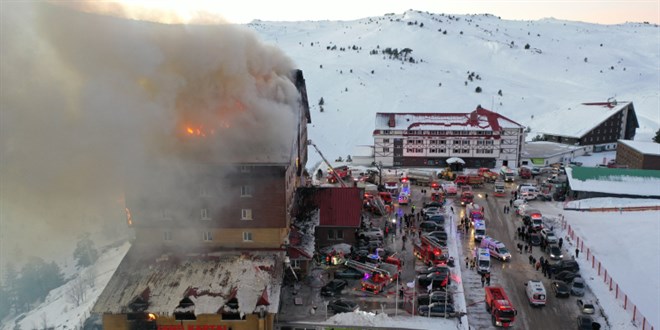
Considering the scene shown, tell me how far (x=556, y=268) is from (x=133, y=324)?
22328 mm

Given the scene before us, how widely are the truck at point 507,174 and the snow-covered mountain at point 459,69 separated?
93.4 ft

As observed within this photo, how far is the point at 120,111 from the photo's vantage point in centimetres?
2400

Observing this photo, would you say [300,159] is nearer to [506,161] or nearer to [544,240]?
[544,240]

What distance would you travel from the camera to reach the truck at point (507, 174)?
5080cm

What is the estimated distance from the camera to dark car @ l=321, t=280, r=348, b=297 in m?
26.3

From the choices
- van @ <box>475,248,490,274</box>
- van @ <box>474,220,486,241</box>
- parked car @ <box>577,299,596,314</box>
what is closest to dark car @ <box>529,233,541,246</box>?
van @ <box>474,220,486,241</box>

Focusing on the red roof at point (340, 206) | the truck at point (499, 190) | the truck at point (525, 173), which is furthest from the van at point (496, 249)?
the truck at point (525, 173)

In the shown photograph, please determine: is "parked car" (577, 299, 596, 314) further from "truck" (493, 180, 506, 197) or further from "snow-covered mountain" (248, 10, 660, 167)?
"snow-covered mountain" (248, 10, 660, 167)

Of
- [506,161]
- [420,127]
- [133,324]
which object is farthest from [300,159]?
[506,161]

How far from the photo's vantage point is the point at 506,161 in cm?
5650

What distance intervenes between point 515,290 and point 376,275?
7.36 m

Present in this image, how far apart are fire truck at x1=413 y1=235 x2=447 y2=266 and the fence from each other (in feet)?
28.4

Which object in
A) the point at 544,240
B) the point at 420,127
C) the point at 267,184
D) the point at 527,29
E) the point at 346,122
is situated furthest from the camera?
the point at 527,29

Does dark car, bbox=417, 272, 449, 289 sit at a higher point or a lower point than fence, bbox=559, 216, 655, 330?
higher
